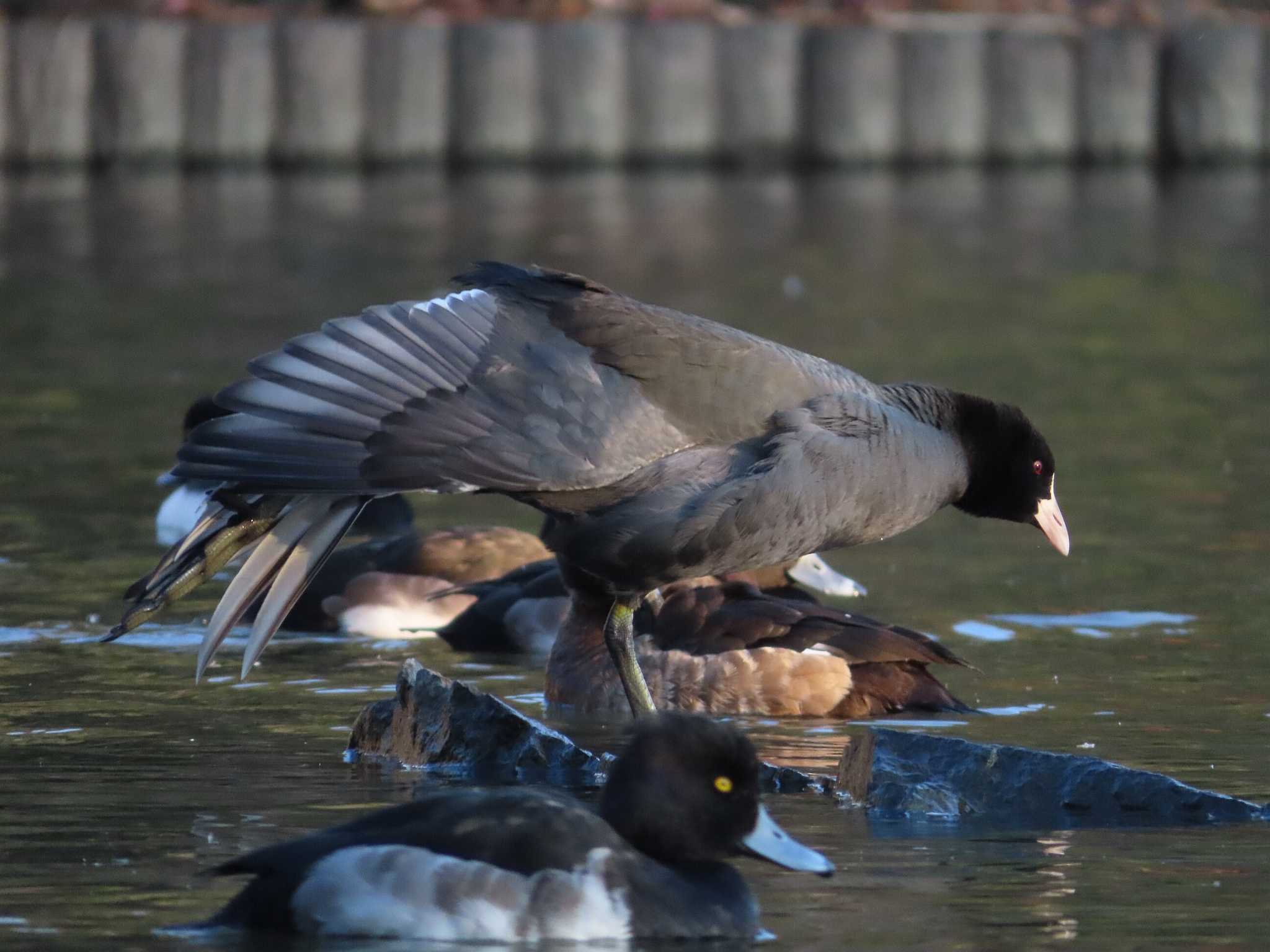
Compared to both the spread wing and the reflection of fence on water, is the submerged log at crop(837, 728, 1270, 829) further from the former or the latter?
the reflection of fence on water

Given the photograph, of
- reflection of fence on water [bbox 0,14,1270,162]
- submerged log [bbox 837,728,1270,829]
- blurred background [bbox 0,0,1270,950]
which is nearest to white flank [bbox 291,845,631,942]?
blurred background [bbox 0,0,1270,950]

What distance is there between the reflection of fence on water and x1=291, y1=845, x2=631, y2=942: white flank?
22.3 meters

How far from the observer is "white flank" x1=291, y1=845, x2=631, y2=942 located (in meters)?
5.43

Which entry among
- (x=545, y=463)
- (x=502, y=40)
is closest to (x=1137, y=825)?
(x=545, y=463)

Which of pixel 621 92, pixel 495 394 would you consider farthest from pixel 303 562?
pixel 621 92

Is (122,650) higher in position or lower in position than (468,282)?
lower

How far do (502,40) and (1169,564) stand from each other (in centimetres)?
1728

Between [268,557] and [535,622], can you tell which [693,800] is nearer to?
[268,557]

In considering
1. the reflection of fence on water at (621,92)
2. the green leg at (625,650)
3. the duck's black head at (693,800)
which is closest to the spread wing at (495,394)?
the green leg at (625,650)

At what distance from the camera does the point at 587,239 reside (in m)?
22.8

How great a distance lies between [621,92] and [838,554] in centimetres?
1646

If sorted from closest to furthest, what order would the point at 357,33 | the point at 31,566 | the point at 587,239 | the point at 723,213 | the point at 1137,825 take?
the point at 1137,825 < the point at 31,566 < the point at 587,239 < the point at 723,213 < the point at 357,33

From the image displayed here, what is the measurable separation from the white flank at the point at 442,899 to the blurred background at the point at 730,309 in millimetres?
452

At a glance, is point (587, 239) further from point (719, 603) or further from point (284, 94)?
point (719, 603)
